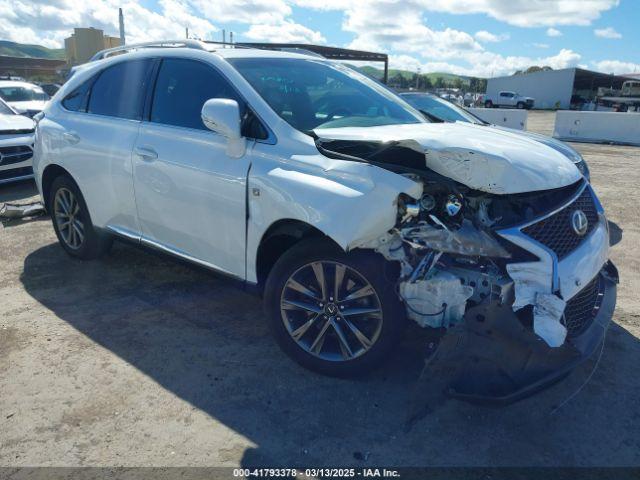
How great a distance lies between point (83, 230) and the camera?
477 cm

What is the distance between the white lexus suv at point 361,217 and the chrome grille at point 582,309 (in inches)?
0.5

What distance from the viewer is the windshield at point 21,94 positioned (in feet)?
45.6

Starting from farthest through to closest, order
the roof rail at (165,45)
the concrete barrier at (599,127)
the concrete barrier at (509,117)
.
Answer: the concrete barrier at (509,117) → the concrete barrier at (599,127) → the roof rail at (165,45)

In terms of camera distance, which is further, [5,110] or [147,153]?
[5,110]

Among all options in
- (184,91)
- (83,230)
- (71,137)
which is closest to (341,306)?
(184,91)

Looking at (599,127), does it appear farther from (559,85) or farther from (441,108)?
(559,85)

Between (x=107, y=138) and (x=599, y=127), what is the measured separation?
17225 mm

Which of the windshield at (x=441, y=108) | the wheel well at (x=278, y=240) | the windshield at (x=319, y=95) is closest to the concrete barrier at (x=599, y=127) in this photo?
the windshield at (x=441, y=108)

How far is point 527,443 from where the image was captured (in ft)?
8.64

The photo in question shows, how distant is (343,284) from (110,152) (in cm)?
239

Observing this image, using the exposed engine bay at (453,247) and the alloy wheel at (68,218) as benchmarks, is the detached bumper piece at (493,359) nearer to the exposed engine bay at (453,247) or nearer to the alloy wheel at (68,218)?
the exposed engine bay at (453,247)

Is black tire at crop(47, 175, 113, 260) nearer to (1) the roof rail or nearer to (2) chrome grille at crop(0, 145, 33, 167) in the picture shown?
(1) the roof rail

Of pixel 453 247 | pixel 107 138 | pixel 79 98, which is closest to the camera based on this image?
pixel 453 247

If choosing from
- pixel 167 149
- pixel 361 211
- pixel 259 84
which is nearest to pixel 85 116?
pixel 167 149
